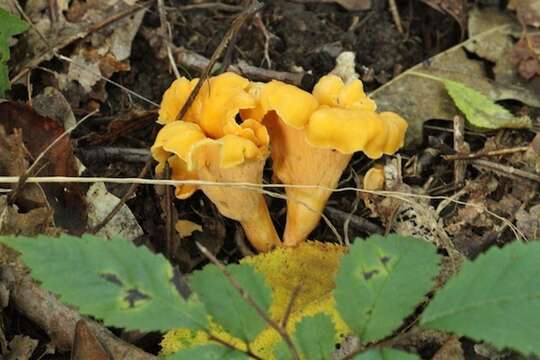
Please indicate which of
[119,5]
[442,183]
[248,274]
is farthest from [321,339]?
[119,5]

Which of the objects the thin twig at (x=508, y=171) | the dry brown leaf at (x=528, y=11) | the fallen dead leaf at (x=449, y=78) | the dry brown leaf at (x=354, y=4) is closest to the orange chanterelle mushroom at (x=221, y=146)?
the fallen dead leaf at (x=449, y=78)

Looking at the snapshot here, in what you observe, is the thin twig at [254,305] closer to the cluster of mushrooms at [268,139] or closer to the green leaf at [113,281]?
→ the green leaf at [113,281]

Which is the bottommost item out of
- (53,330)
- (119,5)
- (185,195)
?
(53,330)

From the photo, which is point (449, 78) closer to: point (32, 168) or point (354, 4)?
point (354, 4)

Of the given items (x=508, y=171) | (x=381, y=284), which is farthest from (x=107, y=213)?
(x=508, y=171)

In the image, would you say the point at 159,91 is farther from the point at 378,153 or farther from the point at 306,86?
the point at 378,153

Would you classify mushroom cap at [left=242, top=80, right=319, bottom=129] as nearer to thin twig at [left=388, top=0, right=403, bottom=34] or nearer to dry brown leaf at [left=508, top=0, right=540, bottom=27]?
thin twig at [left=388, top=0, right=403, bottom=34]

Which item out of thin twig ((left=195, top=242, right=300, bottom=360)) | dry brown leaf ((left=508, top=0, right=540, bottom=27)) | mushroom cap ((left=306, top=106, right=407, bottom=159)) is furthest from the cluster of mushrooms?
dry brown leaf ((left=508, top=0, right=540, bottom=27))
